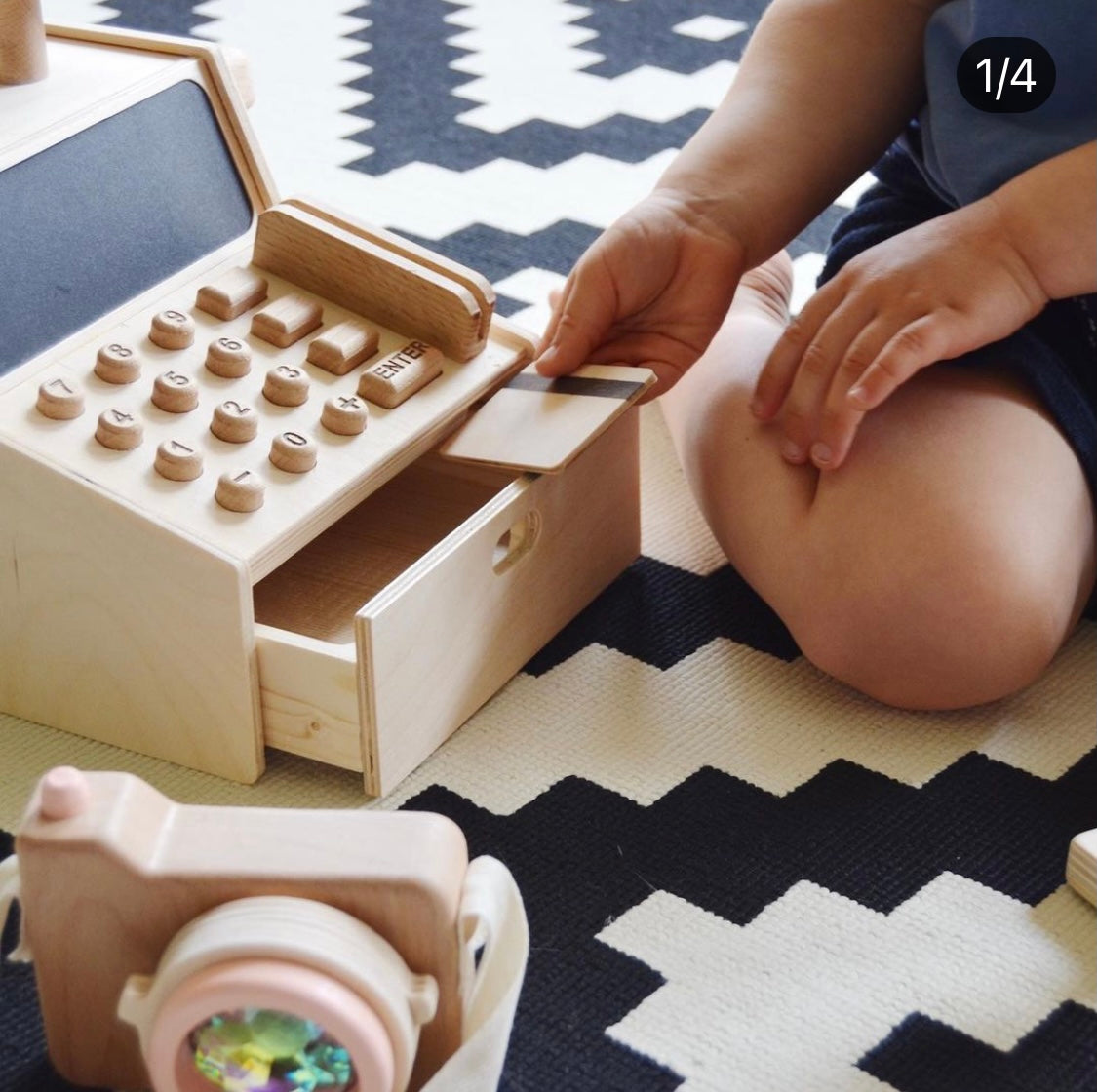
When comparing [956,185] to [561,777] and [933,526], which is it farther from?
[561,777]

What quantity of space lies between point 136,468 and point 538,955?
0.28 metres

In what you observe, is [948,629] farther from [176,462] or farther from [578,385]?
[176,462]

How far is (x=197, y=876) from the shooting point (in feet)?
1.74

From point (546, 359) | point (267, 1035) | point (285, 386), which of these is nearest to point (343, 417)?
point (285, 386)

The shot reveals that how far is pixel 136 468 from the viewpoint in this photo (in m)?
0.73

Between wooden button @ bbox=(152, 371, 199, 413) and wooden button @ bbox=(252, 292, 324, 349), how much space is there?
0.07 m

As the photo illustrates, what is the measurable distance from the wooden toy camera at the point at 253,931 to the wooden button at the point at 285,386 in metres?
0.27

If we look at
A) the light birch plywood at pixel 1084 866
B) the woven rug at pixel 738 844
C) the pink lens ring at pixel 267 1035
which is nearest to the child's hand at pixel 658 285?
the woven rug at pixel 738 844

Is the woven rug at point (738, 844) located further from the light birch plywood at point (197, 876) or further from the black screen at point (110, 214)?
the black screen at point (110, 214)

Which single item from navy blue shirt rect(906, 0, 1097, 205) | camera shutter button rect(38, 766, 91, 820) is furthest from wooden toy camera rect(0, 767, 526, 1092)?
navy blue shirt rect(906, 0, 1097, 205)

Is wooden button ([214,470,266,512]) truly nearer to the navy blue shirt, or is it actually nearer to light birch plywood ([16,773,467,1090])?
light birch plywood ([16,773,467,1090])

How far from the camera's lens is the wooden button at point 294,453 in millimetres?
750

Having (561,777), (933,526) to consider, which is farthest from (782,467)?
(561,777)

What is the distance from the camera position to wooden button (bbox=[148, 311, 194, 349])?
807 mm
